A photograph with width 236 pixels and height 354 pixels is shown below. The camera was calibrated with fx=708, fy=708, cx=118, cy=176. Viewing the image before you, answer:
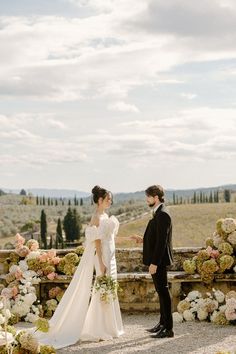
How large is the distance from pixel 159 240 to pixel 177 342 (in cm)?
130

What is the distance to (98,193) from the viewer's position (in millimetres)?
8930

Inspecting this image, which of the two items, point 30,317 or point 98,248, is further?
point 30,317

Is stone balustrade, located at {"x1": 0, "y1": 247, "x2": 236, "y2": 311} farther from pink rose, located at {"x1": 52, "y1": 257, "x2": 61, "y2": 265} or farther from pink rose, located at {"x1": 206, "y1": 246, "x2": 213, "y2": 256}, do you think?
pink rose, located at {"x1": 206, "y1": 246, "x2": 213, "y2": 256}

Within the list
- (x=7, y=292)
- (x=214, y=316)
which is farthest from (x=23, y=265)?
(x=214, y=316)

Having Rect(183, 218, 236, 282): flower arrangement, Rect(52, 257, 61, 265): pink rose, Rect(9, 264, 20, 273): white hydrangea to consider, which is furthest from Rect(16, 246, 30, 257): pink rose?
Rect(183, 218, 236, 282): flower arrangement

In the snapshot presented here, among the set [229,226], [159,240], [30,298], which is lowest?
[30,298]

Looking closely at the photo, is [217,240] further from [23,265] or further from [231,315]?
Answer: [23,265]

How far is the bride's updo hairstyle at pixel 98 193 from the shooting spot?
29.3 feet

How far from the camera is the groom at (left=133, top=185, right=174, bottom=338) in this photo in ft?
28.3

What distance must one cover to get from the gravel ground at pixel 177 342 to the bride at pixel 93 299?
0.70 ft

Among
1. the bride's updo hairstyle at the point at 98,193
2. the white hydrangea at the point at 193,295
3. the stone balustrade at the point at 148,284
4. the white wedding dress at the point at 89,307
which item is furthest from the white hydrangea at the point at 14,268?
the bride's updo hairstyle at the point at 98,193

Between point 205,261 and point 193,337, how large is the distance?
74.8 inches

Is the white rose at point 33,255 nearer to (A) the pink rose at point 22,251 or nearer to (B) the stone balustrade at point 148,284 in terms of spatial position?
(A) the pink rose at point 22,251

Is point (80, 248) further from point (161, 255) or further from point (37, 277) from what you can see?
point (161, 255)
